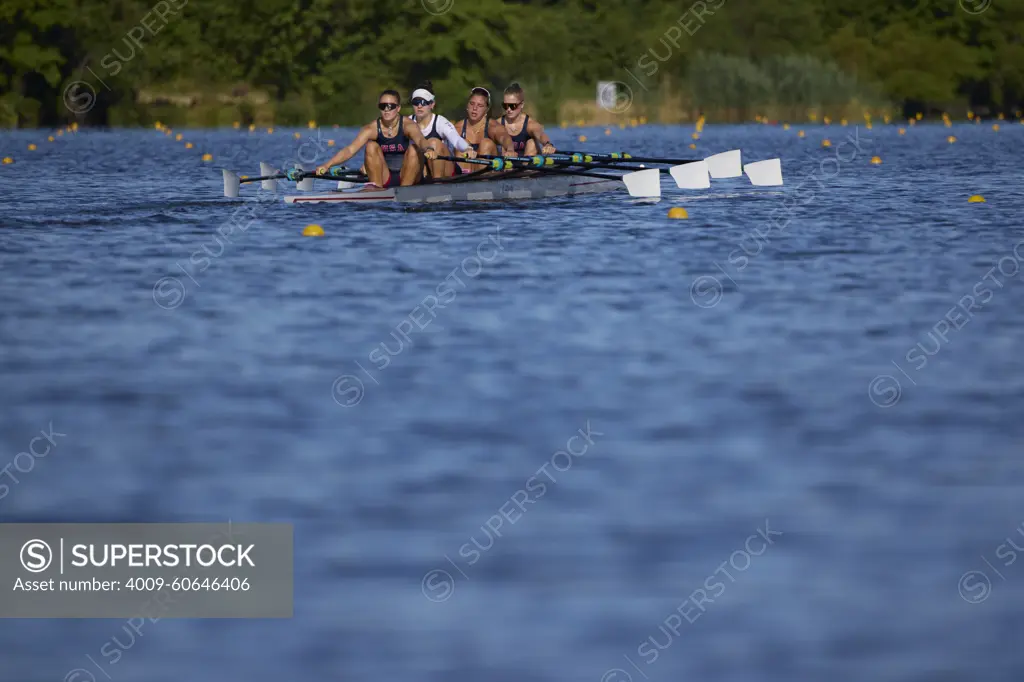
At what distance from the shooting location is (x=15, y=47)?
77.9 meters

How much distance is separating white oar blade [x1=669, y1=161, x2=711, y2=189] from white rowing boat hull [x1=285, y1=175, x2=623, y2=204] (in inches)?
59.2

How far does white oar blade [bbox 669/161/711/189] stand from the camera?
2723cm

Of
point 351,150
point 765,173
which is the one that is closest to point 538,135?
point 351,150

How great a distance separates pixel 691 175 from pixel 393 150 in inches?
201

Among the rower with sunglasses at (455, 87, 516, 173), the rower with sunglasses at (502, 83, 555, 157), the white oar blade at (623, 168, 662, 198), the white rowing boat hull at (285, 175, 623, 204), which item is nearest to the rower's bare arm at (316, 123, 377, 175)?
the white rowing boat hull at (285, 175, 623, 204)

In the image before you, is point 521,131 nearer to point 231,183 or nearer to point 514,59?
point 231,183

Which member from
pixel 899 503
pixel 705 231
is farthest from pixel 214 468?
pixel 705 231

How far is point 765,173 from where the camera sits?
98.4 ft

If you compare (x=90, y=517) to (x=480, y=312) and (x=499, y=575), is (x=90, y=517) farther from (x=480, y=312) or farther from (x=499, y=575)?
(x=480, y=312)

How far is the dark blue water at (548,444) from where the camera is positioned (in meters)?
7.05

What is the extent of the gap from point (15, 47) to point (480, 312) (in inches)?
2655

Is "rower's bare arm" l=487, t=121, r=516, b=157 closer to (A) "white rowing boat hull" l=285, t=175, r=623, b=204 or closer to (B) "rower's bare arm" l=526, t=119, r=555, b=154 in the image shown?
(B) "rower's bare arm" l=526, t=119, r=555, b=154

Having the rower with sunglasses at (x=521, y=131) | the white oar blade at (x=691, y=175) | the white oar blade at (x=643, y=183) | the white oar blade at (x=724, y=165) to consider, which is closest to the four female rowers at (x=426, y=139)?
the rower with sunglasses at (x=521, y=131)

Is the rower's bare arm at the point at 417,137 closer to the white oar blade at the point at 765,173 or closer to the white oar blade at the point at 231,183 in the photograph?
the white oar blade at the point at 231,183
